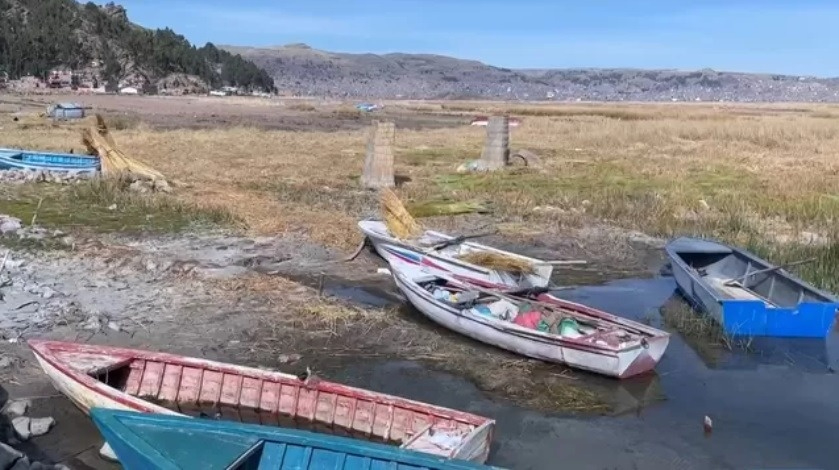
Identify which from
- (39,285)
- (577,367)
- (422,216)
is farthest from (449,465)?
(422,216)

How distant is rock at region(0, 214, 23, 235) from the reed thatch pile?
5.04 m

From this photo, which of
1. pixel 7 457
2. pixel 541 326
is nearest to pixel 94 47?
pixel 541 326

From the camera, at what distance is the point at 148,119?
55.1m

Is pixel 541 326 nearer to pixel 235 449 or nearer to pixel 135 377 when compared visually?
pixel 135 377

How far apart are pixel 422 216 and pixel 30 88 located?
3635 inches

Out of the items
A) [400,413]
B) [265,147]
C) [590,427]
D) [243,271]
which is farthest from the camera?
[265,147]

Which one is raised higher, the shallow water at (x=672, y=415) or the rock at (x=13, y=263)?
the rock at (x=13, y=263)

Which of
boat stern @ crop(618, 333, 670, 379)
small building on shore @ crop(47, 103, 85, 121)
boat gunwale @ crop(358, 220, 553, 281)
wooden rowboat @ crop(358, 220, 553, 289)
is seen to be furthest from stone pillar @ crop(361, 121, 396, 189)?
small building on shore @ crop(47, 103, 85, 121)

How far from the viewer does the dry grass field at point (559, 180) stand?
20.4 meters

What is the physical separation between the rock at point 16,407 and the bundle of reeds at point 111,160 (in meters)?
14.4

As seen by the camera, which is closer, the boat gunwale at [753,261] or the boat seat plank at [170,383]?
the boat seat plank at [170,383]

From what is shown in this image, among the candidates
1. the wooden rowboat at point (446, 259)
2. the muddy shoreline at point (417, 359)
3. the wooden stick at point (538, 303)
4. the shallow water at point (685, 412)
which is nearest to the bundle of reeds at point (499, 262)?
the wooden rowboat at point (446, 259)

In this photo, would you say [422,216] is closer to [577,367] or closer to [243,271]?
[243,271]

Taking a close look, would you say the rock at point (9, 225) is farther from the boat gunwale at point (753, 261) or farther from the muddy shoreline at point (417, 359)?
the boat gunwale at point (753, 261)
